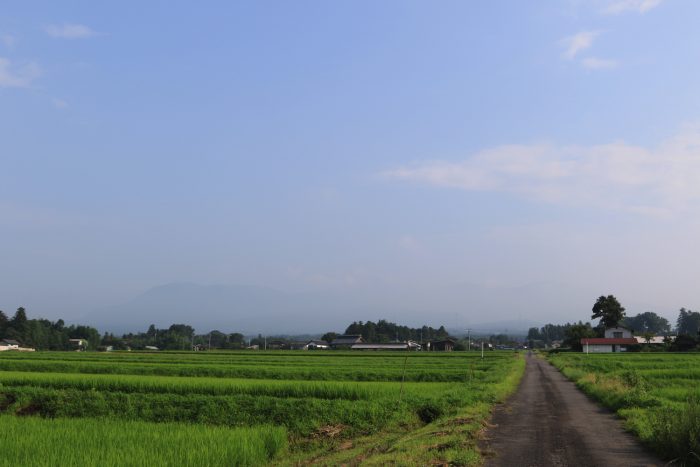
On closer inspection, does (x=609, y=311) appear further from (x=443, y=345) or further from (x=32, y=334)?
(x=32, y=334)

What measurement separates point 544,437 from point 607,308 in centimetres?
10501

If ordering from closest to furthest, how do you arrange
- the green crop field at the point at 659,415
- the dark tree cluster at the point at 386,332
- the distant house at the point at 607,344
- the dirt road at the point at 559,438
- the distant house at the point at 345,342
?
the green crop field at the point at 659,415 < the dirt road at the point at 559,438 < the distant house at the point at 607,344 < the distant house at the point at 345,342 < the dark tree cluster at the point at 386,332

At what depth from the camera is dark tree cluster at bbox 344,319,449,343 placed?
16246cm

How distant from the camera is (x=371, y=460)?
10.5 metres

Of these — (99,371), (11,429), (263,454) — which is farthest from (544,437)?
(99,371)

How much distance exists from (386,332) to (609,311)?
7556 cm

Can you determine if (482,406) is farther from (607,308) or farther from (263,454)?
(607,308)

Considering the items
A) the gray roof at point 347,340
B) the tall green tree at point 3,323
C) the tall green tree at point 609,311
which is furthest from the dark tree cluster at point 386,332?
the tall green tree at point 3,323

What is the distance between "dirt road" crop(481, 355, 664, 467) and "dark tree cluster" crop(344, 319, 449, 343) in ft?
449

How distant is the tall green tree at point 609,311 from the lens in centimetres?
10725

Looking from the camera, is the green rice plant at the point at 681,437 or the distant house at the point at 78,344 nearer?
the green rice plant at the point at 681,437

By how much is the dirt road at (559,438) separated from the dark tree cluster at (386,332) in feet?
449

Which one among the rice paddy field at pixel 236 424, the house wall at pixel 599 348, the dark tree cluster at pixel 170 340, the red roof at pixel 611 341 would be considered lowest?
the dark tree cluster at pixel 170 340

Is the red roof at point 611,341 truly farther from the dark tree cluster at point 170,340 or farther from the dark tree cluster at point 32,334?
the dark tree cluster at point 32,334
